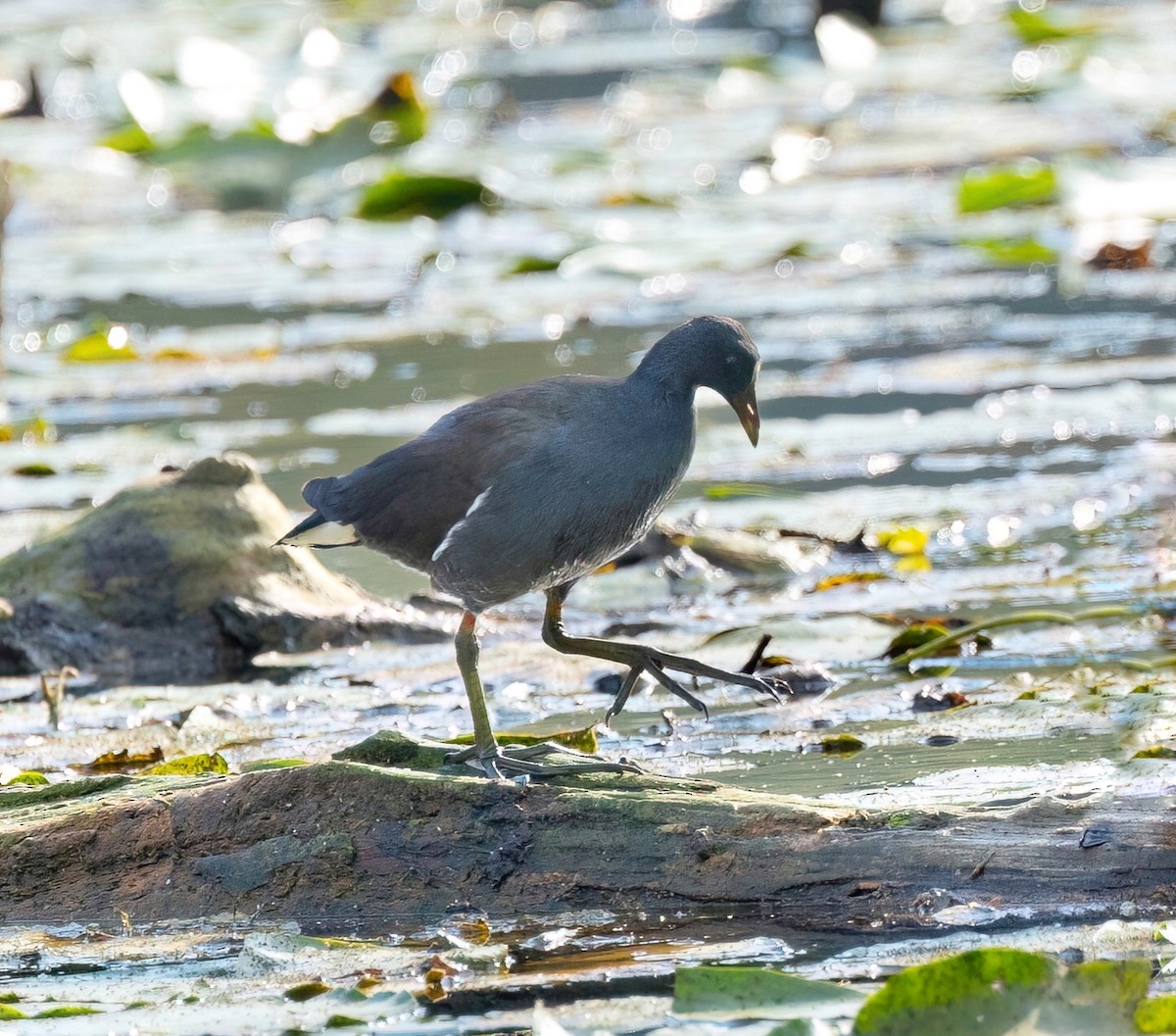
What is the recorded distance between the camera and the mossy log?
3.10 metres

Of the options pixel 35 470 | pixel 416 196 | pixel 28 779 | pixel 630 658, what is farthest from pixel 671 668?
pixel 416 196

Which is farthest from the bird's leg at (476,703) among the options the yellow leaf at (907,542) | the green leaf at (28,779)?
the yellow leaf at (907,542)

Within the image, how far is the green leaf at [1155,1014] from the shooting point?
2.49 m

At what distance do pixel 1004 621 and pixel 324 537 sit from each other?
1.63 meters

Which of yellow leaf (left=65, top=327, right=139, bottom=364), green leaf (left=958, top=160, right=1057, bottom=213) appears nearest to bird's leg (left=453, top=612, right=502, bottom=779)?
A: yellow leaf (left=65, top=327, right=139, bottom=364)

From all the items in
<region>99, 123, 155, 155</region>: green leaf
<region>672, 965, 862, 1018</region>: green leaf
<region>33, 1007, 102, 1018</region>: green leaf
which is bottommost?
<region>99, 123, 155, 155</region>: green leaf

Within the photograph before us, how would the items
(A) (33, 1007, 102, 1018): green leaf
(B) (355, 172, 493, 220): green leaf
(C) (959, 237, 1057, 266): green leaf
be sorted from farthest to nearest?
(B) (355, 172, 493, 220): green leaf, (C) (959, 237, 1057, 266): green leaf, (A) (33, 1007, 102, 1018): green leaf

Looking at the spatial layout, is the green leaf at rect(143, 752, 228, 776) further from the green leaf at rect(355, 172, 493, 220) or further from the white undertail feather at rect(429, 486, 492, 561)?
the green leaf at rect(355, 172, 493, 220)

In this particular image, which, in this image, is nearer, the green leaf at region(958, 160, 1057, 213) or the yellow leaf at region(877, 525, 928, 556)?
the yellow leaf at region(877, 525, 928, 556)

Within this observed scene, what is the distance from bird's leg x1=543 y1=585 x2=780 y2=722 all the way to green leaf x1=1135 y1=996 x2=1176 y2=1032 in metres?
1.52

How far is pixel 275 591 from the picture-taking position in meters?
5.33

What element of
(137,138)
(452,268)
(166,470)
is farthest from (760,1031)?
(137,138)

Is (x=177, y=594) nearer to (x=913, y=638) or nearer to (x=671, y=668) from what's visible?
(x=671, y=668)

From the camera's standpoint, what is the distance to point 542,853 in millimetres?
3330
